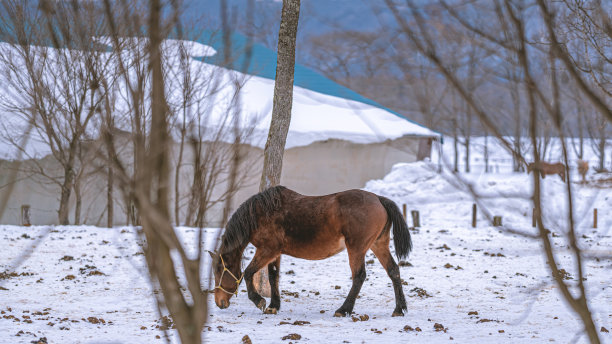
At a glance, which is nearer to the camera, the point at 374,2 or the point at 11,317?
the point at 374,2

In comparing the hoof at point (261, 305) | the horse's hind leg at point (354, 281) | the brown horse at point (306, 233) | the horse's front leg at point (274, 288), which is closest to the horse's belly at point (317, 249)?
the brown horse at point (306, 233)

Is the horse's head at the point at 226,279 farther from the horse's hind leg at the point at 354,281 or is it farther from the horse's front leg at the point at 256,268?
the horse's hind leg at the point at 354,281

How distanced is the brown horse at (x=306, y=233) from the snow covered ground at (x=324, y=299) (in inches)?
12.7

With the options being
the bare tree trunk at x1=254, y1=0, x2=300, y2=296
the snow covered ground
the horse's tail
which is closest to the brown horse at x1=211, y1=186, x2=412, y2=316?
the horse's tail

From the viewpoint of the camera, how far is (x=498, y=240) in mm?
10391

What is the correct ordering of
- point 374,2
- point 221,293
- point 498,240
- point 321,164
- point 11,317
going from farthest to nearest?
point 321,164, point 498,240, point 221,293, point 11,317, point 374,2

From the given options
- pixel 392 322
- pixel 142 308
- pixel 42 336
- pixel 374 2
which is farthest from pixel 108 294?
pixel 374 2

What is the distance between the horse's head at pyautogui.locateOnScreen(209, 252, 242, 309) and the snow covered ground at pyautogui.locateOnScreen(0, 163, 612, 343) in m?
0.14

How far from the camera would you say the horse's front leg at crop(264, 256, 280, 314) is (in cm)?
543

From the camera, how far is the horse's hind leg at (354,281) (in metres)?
5.21

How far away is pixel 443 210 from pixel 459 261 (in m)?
6.76

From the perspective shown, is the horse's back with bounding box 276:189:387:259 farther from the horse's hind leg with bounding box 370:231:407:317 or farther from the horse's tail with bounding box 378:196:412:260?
the horse's hind leg with bounding box 370:231:407:317

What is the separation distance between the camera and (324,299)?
6125 mm

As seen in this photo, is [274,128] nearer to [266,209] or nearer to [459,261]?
[266,209]
